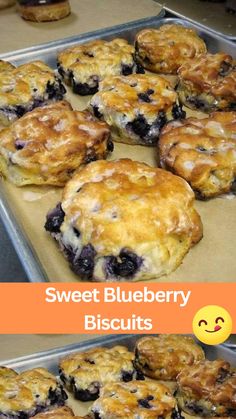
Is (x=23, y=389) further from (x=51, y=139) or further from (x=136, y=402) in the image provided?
(x=51, y=139)

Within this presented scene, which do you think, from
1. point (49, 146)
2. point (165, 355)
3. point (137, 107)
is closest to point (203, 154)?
point (137, 107)

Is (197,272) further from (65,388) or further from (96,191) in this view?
(65,388)

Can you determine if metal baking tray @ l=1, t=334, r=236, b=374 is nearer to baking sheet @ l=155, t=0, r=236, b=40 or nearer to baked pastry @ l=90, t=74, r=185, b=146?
baked pastry @ l=90, t=74, r=185, b=146

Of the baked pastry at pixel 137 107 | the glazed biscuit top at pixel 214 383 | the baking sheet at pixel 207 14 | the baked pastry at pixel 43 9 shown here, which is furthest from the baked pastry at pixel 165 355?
the baked pastry at pixel 43 9

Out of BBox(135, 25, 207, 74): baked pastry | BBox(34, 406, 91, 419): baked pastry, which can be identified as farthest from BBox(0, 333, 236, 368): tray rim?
BBox(135, 25, 207, 74): baked pastry

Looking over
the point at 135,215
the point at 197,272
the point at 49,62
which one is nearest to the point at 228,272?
the point at 197,272

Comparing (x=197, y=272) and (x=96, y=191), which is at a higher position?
(x=96, y=191)

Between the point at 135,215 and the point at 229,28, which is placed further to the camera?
the point at 229,28

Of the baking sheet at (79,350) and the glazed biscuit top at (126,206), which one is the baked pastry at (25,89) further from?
the baking sheet at (79,350)
